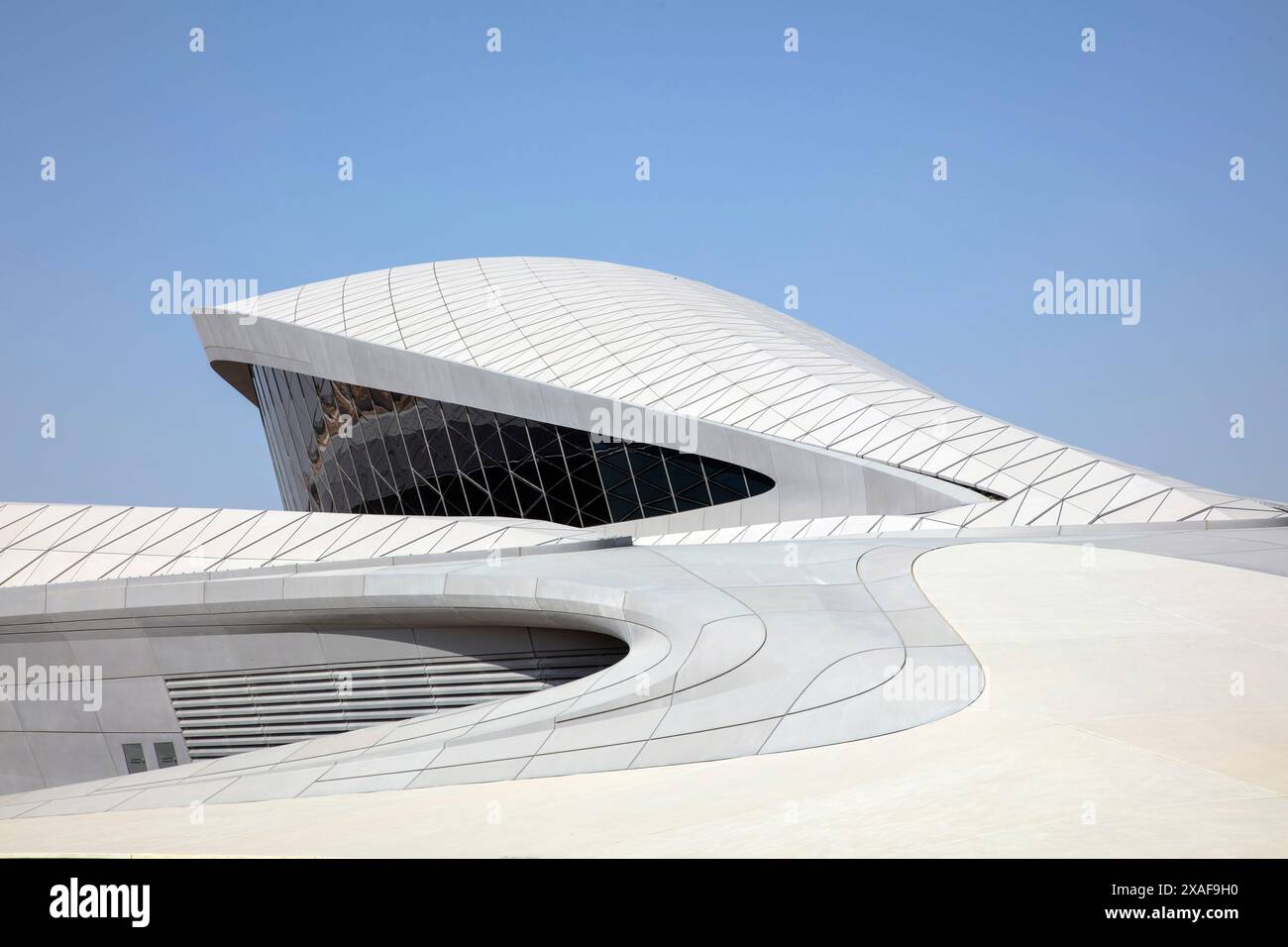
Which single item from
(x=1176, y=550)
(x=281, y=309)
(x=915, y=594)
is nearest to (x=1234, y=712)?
(x=915, y=594)

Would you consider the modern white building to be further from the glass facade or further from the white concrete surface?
the white concrete surface

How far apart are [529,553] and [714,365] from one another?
36.3 feet

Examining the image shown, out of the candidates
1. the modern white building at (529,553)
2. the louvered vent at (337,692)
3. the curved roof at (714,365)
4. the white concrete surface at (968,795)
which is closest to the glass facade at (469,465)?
the modern white building at (529,553)

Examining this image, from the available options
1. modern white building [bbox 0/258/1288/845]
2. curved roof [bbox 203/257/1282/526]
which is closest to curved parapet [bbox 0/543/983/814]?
modern white building [bbox 0/258/1288/845]

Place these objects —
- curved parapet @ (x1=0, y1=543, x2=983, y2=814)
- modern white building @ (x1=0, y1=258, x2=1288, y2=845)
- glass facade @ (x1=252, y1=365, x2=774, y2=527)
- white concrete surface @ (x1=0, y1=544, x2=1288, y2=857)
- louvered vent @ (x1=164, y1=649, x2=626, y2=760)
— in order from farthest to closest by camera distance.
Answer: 1. glass facade @ (x1=252, y1=365, x2=774, y2=527)
2. louvered vent @ (x1=164, y1=649, x2=626, y2=760)
3. modern white building @ (x1=0, y1=258, x2=1288, y2=845)
4. curved parapet @ (x1=0, y1=543, x2=983, y2=814)
5. white concrete surface @ (x1=0, y1=544, x2=1288, y2=857)

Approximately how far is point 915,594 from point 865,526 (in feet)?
24.4

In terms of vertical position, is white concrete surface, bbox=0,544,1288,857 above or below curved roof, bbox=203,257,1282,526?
below

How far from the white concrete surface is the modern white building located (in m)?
0.56

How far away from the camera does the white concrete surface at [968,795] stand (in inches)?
155

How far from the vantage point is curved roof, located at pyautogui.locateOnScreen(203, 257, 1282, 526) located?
1725 centimetres

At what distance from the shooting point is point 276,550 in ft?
49.6

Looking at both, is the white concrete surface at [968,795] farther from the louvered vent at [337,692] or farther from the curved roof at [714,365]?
the curved roof at [714,365]

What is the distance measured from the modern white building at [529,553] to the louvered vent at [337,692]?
38mm
